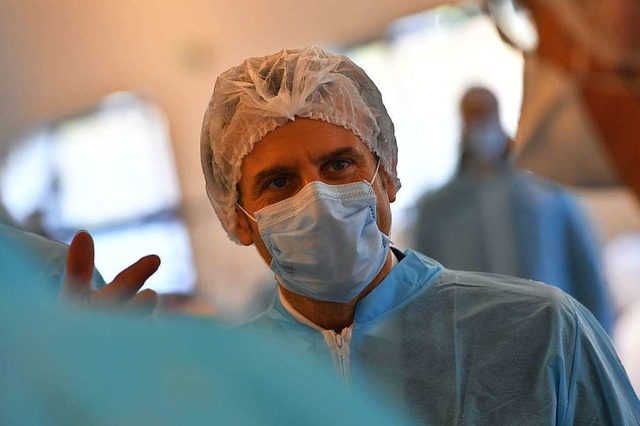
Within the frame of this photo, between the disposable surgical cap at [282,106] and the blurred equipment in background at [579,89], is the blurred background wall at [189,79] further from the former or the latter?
the blurred equipment in background at [579,89]

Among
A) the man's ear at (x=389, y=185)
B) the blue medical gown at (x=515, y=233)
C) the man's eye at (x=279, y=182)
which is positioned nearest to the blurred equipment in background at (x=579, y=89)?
the man's ear at (x=389, y=185)

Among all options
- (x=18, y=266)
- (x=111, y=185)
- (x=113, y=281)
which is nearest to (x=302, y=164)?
(x=113, y=281)

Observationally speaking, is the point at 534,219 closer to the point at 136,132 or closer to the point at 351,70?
the point at 136,132

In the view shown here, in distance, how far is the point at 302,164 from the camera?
149 cm

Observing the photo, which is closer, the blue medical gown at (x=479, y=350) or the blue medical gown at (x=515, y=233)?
the blue medical gown at (x=479, y=350)

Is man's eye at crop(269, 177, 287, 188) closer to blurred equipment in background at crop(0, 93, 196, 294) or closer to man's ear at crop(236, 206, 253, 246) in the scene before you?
man's ear at crop(236, 206, 253, 246)

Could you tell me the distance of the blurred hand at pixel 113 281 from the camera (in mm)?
1089

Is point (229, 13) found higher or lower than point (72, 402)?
higher

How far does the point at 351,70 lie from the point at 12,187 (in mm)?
608

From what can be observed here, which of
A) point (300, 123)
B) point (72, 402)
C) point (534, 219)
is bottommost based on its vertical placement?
point (534, 219)

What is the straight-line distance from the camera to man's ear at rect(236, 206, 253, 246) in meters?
1.60

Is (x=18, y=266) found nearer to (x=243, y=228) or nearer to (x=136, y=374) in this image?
(x=136, y=374)

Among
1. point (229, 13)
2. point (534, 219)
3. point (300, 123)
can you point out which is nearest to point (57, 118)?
point (229, 13)

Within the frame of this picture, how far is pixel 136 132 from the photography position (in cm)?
280
